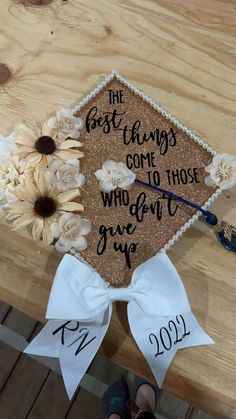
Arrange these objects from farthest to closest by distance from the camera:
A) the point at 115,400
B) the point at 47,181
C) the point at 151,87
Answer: the point at 115,400, the point at 151,87, the point at 47,181

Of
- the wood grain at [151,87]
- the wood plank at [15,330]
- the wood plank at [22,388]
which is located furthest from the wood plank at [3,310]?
the wood grain at [151,87]

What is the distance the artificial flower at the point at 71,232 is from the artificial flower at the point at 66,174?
5 centimetres

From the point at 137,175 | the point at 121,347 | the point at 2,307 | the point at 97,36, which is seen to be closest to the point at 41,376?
the point at 2,307

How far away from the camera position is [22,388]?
1.22m

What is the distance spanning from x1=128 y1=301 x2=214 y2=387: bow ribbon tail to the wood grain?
0.06 feet

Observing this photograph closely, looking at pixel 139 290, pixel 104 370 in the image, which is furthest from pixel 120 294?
pixel 104 370

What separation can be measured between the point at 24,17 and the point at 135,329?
538 millimetres

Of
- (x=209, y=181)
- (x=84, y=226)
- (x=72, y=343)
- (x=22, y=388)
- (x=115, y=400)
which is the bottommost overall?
(x=22, y=388)

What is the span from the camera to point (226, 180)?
62 centimetres

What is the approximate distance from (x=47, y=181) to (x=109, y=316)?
0.20m

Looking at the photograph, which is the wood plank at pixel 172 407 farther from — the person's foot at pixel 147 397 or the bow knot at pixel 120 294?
the bow knot at pixel 120 294

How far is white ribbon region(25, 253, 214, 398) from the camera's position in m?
0.58

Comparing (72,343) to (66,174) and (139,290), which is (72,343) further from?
(66,174)

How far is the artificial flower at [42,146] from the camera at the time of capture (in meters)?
0.61
